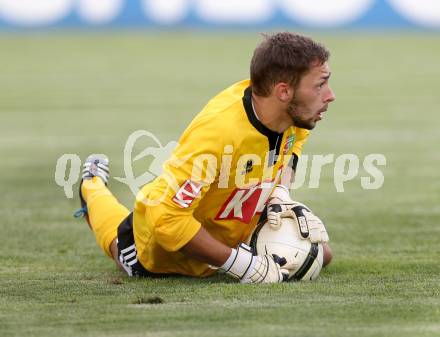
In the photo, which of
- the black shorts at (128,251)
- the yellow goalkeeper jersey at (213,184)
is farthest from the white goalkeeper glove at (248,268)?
the black shorts at (128,251)

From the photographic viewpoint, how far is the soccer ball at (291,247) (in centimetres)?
543

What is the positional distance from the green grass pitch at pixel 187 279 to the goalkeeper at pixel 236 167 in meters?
0.18

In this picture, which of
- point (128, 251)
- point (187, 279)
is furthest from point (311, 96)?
point (128, 251)

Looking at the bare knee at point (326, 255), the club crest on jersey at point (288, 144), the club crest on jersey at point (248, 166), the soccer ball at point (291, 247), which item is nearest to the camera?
the club crest on jersey at point (248, 166)

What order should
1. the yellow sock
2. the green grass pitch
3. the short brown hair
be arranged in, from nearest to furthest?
1. the green grass pitch
2. the short brown hair
3. the yellow sock

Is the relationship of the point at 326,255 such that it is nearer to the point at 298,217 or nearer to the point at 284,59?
the point at 298,217

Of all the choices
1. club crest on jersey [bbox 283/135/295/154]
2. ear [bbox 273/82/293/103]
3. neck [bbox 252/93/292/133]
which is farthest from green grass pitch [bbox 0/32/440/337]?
ear [bbox 273/82/293/103]

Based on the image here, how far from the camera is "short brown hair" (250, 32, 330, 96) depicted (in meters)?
A: 5.08

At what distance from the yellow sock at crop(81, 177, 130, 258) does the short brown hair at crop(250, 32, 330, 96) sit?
60.1 inches

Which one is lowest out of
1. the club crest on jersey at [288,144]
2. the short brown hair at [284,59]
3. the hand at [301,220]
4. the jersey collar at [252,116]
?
the hand at [301,220]

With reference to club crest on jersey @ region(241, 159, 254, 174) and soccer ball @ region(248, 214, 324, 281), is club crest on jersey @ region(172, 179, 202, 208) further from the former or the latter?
soccer ball @ region(248, 214, 324, 281)

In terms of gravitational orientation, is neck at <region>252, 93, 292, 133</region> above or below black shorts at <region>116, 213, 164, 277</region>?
above

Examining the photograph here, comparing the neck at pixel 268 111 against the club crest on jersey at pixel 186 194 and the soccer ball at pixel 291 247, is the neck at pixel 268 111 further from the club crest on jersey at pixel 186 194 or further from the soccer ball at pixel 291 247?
the soccer ball at pixel 291 247

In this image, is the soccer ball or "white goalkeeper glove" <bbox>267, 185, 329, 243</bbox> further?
"white goalkeeper glove" <bbox>267, 185, 329, 243</bbox>
